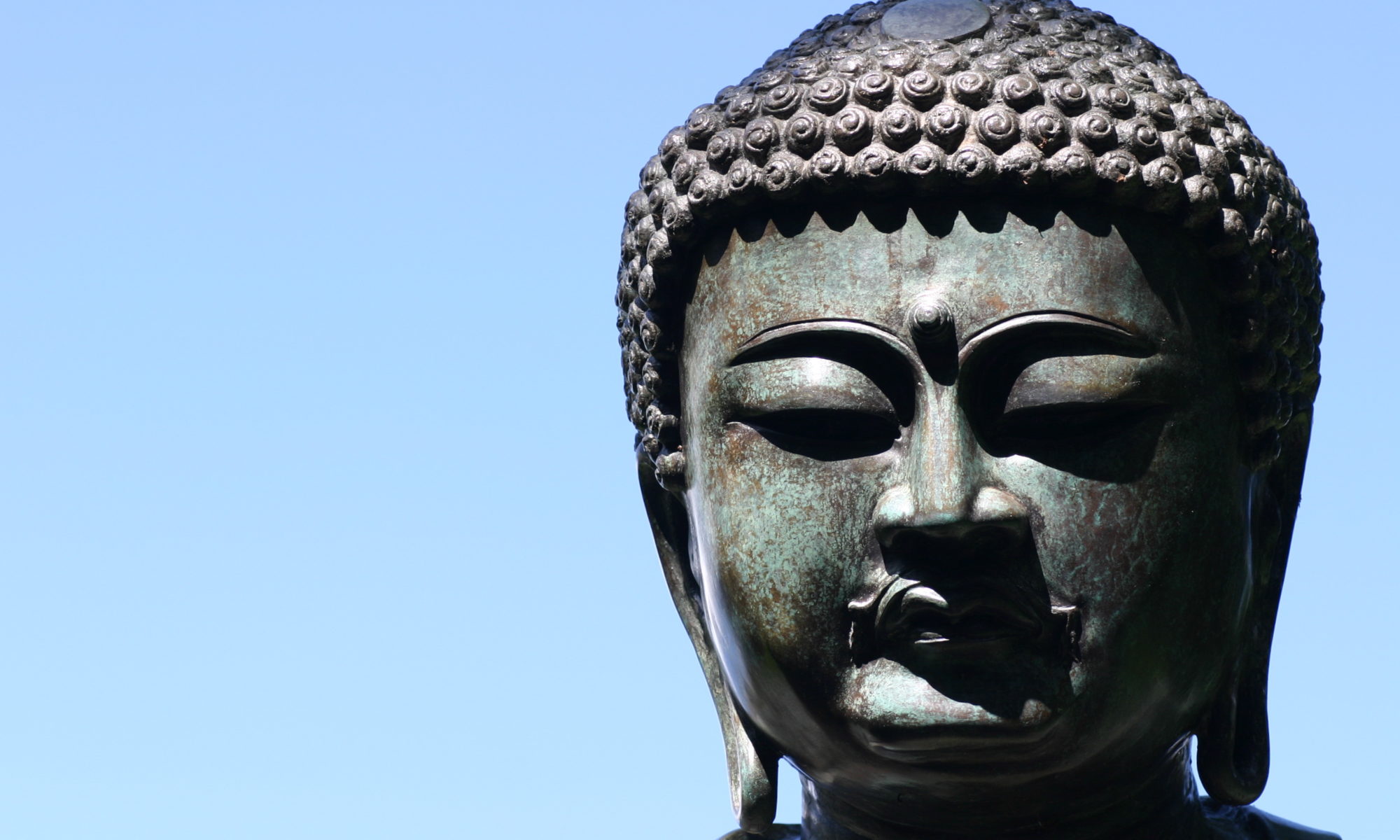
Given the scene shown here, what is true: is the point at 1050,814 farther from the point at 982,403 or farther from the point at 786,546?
the point at 982,403

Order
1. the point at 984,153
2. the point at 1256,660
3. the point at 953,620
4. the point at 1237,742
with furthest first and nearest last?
the point at 1256,660 → the point at 1237,742 → the point at 984,153 → the point at 953,620

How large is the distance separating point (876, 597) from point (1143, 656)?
0.79 m

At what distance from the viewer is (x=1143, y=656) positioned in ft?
25.4

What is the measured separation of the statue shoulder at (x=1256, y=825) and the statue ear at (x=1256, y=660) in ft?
0.59

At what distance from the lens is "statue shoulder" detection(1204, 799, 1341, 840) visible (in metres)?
8.74

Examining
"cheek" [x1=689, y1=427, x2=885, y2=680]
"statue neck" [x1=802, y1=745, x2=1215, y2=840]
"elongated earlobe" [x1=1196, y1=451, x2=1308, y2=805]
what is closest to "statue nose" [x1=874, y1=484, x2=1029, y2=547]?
"cheek" [x1=689, y1=427, x2=885, y2=680]

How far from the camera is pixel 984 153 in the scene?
7.79 metres

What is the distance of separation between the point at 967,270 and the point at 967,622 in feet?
3.31

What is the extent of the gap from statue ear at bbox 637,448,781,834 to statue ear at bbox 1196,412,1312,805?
1.36m

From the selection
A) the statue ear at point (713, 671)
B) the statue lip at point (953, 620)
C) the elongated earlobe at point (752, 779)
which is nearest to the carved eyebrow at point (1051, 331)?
the statue lip at point (953, 620)

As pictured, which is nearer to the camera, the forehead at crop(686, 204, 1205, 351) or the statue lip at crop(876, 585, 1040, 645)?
the statue lip at crop(876, 585, 1040, 645)

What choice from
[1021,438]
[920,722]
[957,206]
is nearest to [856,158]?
[957,206]

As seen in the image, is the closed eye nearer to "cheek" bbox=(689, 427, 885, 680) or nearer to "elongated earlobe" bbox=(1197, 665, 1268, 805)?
"cheek" bbox=(689, 427, 885, 680)

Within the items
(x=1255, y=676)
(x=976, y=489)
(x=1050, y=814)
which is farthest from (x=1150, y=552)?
(x=1255, y=676)
